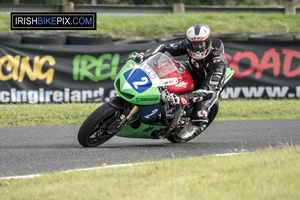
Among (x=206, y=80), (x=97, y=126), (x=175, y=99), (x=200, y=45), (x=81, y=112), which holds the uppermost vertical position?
(x=200, y=45)

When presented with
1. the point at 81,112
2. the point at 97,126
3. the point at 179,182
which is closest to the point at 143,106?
the point at 97,126

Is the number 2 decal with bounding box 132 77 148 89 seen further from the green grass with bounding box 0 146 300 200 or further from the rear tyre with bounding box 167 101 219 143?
the green grass with bounding box 0 146 300 200

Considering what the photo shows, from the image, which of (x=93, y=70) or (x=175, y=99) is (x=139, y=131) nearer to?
(x=175, y=99)

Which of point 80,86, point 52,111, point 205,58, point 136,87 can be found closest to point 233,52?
point 80,86

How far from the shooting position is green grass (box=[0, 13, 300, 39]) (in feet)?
58.0

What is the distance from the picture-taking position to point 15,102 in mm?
12445

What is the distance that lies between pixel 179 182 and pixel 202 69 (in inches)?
119

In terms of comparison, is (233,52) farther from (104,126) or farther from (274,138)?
(104,126)

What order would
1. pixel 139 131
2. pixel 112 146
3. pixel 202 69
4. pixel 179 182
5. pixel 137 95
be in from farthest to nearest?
pixel 112 146, pixel 202 69, pixel 139 131, pixel 137 95, pixel 179 182

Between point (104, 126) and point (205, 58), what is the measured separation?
1645 millimetres

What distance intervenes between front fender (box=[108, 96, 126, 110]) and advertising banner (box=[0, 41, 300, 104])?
5.76 metres

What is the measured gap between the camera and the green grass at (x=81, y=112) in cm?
1077

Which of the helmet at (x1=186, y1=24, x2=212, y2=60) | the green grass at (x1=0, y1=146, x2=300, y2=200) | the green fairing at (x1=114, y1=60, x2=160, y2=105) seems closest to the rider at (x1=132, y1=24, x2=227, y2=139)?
the helmet at (x1=186, y1=24, x2=212, y2=60)

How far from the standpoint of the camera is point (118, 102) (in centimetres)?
702
